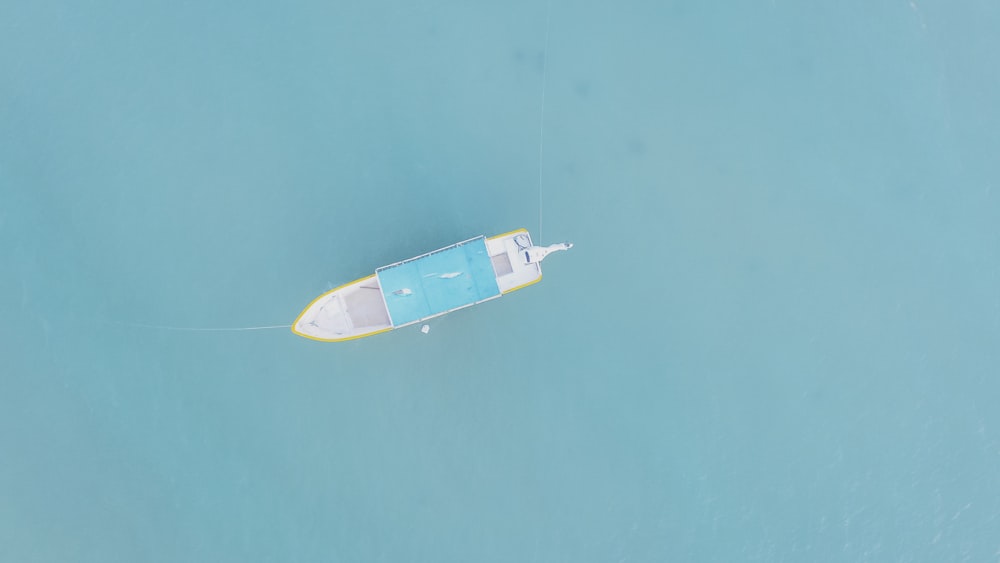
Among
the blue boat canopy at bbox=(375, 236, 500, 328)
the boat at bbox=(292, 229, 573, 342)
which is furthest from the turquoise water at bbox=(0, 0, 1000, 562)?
the blue boat canopy at bbox=(375, 236, 500, 328)

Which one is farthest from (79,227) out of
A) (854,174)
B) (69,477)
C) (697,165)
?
(854,174)

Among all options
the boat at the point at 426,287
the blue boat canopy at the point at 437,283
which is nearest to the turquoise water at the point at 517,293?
the boat at the point at 426,287

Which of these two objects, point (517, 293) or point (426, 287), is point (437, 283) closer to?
point (426, 287)

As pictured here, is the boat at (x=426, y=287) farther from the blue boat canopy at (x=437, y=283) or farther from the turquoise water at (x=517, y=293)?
the turquoise water at (x=517, y=293)

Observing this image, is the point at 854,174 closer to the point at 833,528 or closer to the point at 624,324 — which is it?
the point at 624,324

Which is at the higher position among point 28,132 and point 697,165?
point 28,132

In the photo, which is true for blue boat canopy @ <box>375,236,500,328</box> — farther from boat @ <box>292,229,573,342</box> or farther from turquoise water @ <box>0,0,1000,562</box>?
turquoise water @ <box>0,0,1000,562</box>

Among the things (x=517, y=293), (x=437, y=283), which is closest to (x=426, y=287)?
(x=437, y=283)
